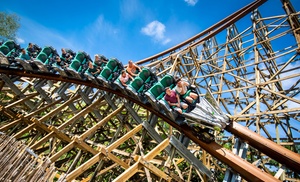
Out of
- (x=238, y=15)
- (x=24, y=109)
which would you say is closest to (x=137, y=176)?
(x=24, y=109)

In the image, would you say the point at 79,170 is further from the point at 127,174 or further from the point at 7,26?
the point at 7,26

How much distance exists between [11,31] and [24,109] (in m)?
15.6

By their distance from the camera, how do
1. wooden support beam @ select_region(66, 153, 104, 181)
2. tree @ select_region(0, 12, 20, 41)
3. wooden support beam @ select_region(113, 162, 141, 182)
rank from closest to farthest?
wooden support beam @ select_region(113, 162, 141, 182), wooden support beam @ select_region(66, 153, 104, 181), tree @ select_region(0, 12, 20, 41)

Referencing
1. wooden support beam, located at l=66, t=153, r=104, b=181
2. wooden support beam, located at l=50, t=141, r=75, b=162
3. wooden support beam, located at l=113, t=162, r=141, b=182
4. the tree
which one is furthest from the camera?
the tree

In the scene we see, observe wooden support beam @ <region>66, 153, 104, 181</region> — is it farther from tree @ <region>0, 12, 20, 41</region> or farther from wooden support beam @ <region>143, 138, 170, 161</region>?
tree @ <region>0, 12, 20, 41</region>

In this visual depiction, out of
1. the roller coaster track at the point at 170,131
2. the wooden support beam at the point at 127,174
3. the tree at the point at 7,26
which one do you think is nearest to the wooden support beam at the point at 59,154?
the roller coaster track at the point at 170,131

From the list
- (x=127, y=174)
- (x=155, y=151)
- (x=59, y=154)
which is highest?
(x=155, y=151)

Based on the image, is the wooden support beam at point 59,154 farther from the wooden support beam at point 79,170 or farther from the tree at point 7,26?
the tree at point 7,26

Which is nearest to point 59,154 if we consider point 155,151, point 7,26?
point 155,151

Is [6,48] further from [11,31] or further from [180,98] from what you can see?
[11,31]

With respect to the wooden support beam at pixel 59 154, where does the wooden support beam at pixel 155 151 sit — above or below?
above

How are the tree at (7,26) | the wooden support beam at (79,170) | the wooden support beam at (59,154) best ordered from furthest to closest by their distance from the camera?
the tree at (7,26), the wooden support beam at (59,154), the wooden support beam at (79,170)

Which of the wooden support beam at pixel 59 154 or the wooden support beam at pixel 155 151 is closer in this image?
the wooden support beam at pixel 155 151

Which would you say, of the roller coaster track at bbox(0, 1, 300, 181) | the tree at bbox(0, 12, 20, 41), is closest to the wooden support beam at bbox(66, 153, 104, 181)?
the roller coaster track at bbox(0, 1, 300, 181)
